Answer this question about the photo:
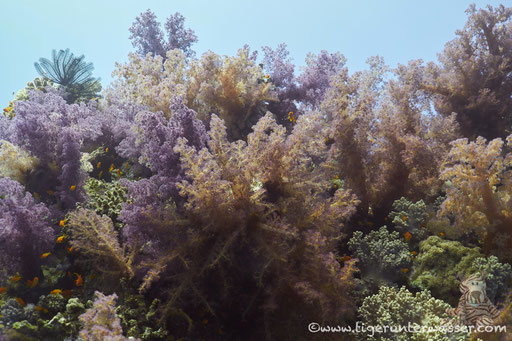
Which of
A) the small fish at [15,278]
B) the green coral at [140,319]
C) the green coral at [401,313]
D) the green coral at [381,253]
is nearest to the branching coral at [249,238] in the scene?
the green coral at [140,319]

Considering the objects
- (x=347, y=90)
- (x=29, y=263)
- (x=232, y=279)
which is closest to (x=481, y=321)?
(x=232, y=279)

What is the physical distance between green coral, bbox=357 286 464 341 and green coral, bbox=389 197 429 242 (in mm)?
1314

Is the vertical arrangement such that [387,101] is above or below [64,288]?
above

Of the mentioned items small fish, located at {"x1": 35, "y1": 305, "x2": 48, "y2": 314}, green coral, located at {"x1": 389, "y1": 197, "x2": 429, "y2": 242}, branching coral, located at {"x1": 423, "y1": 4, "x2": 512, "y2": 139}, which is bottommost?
small fish, located at {"x1": 35, "y1": 305, "x2": 48, "y2": 314}

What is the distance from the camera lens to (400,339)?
3471 mm

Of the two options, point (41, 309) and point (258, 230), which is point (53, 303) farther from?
point (258, 230)

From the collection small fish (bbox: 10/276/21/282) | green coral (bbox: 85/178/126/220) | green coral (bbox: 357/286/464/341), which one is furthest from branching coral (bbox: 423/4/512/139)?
small fish (bbox: 10/276/21/282)

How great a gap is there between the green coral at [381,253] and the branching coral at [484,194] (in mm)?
822

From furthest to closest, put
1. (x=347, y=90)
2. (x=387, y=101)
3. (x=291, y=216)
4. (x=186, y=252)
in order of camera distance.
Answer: (x=387, y=101) → (x=347, y=90) → (x=291, y=216) → (x=186, y=252)

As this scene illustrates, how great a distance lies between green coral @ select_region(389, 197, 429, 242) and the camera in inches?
198

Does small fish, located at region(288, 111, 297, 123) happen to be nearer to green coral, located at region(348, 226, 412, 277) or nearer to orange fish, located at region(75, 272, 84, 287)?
green coral, located at region(348, 226, 412, 277)

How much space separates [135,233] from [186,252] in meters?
0.71

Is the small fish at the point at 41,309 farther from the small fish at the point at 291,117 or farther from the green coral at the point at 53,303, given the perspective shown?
the small fish at the point at 291,117

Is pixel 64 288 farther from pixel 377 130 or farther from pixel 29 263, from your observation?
pixel 377 130
